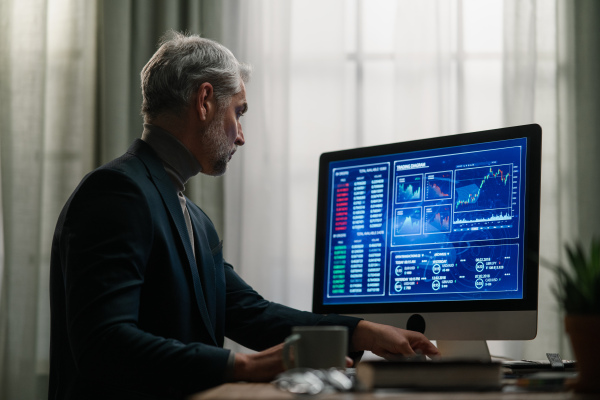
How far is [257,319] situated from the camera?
5.76ft

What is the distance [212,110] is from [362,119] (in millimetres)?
1031

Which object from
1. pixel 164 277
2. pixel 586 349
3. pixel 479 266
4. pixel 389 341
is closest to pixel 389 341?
pixel 389 341

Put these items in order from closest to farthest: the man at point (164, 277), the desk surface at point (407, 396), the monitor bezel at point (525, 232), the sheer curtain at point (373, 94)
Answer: the desk surface at point (407, 396)
the man at point (164, 277)
the monitor bezel at point (525, 232)
the sheer curtain at point (373, 94)

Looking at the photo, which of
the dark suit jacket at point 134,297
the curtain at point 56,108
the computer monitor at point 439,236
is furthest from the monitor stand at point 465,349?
the curtain at point 56,108

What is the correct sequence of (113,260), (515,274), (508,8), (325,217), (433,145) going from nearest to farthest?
(113,260) → (515,274) → (433,145) → (325,217) → (508,8)

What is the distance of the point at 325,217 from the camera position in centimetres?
173

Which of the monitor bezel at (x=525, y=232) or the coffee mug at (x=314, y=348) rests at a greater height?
the monitor bezel at (x=525, y=232)

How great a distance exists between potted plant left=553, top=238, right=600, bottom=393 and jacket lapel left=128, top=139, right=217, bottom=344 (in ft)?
2.62

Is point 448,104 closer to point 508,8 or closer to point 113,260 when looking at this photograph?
point 508,8

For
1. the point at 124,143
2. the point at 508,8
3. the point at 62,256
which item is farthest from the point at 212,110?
the point at 508,8

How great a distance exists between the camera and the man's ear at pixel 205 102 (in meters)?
1.75

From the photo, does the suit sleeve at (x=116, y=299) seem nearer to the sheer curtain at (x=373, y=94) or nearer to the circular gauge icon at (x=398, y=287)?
the circular gauge icon at (x=398, y=287)

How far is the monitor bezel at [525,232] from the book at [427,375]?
19.5 inches

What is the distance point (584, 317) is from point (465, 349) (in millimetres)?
649
